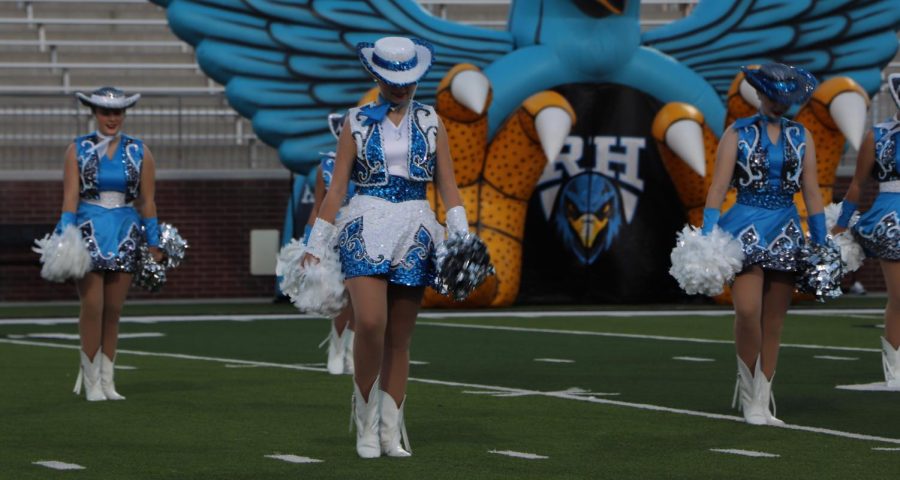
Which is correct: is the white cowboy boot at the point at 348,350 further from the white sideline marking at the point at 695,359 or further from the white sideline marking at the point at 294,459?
the white sideline marking at the point at 294,459

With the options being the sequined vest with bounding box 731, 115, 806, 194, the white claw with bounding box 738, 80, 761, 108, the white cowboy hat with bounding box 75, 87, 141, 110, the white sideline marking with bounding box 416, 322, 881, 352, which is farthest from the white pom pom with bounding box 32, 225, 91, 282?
the white claw with bounding box 738, 80, 761, 108

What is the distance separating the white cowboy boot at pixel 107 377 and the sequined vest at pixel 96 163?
0.93 metres

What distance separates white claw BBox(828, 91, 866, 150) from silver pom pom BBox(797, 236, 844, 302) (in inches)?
405

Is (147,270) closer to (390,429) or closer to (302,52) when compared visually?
(390,429)

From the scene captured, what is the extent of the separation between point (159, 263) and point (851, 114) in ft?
34.2

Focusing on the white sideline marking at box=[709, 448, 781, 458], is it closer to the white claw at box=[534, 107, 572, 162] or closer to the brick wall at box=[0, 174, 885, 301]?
the white claw at box=[534, 107, 572, 162]

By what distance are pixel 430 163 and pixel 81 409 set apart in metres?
3.05

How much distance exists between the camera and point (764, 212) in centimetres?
837

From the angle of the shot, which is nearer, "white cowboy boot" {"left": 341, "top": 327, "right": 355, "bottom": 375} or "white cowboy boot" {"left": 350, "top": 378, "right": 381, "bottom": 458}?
"white cowboy boot" {"left": 350, "top": 378, "right": 381, "bottom": 458}

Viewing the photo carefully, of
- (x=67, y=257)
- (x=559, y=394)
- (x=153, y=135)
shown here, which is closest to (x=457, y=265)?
(x=559, y=394)

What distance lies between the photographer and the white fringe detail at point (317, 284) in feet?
23.4

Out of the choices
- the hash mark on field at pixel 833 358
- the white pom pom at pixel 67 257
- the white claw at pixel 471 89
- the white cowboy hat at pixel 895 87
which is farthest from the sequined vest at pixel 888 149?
the white claw at pixel 471 89

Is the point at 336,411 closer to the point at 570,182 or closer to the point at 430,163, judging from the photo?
the point at 430,163

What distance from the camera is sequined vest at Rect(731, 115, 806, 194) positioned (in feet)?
27.4
